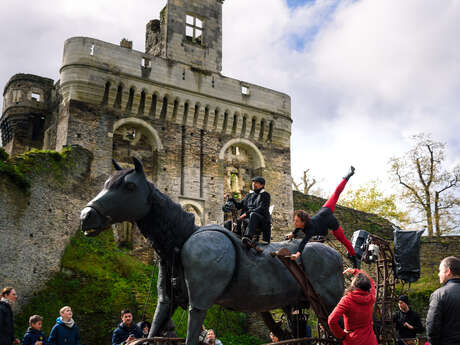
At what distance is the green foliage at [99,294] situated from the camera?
16125 mm

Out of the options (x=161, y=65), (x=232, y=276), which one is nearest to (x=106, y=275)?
(x=161, y=65)

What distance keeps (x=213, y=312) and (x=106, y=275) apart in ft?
15.6

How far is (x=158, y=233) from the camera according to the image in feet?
17.6

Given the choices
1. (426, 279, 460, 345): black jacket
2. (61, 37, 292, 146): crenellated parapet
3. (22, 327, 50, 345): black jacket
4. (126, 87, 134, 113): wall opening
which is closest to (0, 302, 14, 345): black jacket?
(22, 327, 50, 345): black jacket

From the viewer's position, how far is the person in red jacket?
5270 millimetres

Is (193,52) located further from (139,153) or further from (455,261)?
(455,261)

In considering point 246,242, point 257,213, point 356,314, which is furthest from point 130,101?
point 356,314

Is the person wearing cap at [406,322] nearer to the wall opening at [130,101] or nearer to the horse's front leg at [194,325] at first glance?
the horse's front leg at [194,325]

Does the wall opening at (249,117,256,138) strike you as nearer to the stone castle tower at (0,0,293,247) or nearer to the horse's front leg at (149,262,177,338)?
the stone castle tower at (0,0,293,247)

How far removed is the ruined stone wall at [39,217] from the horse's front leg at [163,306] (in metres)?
11.4

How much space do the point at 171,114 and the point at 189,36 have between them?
16.7 ft

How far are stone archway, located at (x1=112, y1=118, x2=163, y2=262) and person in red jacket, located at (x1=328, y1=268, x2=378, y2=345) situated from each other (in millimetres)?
18744

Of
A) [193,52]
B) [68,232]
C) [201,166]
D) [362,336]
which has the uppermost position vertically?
[193,52]

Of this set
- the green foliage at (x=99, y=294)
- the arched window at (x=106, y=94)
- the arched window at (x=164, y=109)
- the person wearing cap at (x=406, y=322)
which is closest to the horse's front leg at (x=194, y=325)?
the person wearing cap at (x=406, y=322)
